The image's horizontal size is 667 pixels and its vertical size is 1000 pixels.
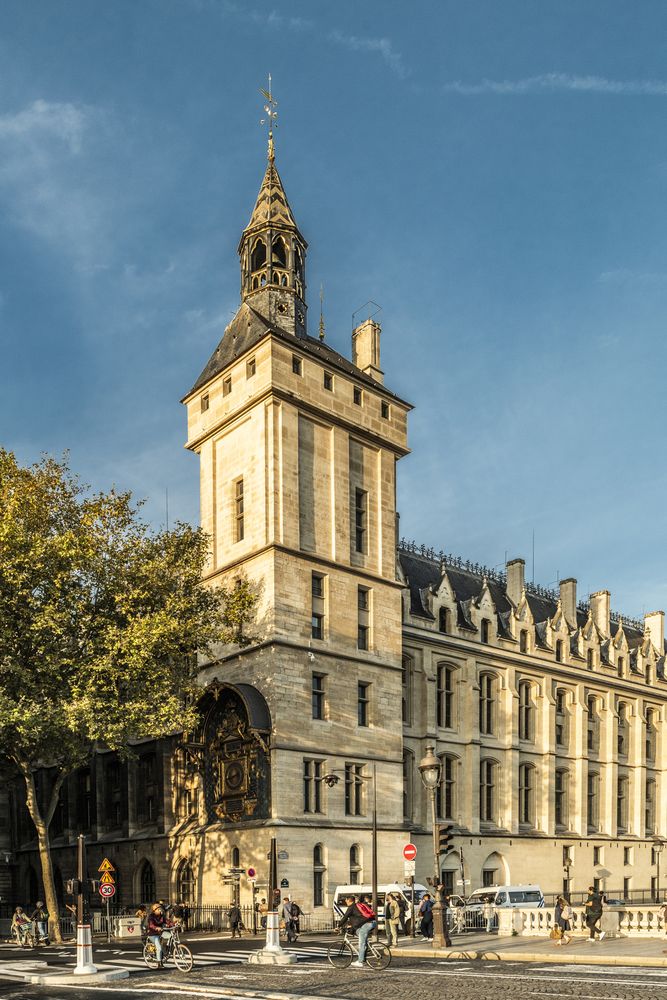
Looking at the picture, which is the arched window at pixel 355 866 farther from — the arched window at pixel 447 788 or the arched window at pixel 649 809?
the arched window at pixel 649 809

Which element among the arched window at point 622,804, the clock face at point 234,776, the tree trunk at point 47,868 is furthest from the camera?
the arched window at point 622,804

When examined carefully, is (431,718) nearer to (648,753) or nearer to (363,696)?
(363,696)

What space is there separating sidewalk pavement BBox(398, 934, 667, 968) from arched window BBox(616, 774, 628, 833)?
34.6m

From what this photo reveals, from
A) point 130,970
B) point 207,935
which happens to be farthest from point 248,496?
point 130,970

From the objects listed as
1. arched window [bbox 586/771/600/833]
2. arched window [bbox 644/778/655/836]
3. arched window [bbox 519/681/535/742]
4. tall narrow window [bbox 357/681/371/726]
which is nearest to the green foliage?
tall narrow window [bbox 357/681/371/726]

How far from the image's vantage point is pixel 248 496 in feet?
151

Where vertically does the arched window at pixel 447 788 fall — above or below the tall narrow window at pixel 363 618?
below

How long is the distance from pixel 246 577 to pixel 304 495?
14.5ft

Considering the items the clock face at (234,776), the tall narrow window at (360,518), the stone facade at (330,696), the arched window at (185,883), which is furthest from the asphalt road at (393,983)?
the tall narrow window at (360,518)

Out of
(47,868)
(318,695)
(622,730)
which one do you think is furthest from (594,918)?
(622,730)

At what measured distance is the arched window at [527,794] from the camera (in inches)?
2270

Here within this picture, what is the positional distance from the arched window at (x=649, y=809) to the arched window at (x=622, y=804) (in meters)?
1.97

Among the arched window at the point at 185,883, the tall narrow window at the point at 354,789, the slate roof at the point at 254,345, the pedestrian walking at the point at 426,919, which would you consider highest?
the slate roof at the point at 254,345

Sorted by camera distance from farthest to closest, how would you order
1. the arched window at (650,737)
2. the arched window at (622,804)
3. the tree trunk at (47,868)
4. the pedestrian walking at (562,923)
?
the arched window at (650,737), the arched window at (622,804), the tree trunk at (47,868), the pedestrian walking at (562,923)
